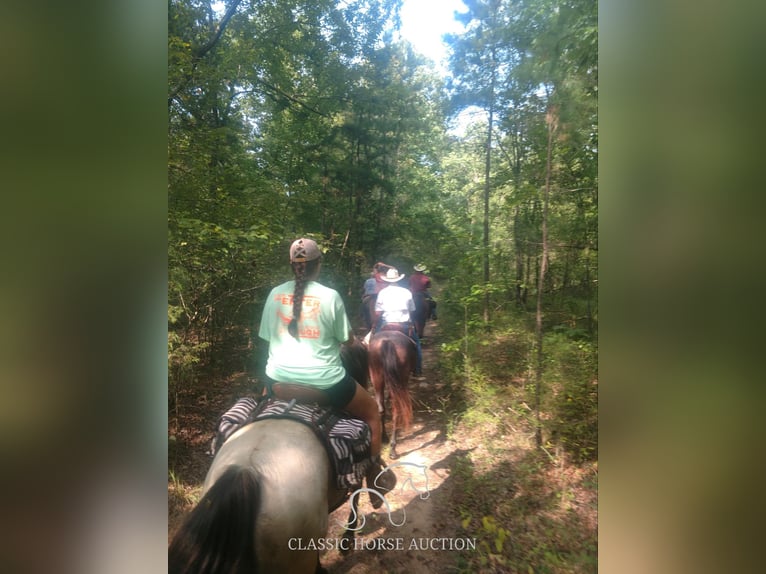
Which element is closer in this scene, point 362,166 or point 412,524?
point 412,524

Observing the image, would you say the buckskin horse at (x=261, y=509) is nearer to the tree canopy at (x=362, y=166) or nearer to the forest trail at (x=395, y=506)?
the forest trail at (x=395, y=506)

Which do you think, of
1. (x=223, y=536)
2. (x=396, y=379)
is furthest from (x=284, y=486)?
(x=396, y=379)

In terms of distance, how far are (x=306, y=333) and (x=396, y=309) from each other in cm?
54

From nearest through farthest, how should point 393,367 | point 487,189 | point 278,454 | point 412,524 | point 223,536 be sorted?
point 223,536
point 278,454
point 412,524
point 487,189
point 393,367

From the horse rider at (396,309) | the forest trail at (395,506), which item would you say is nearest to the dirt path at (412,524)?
the forest trail at (395,506)

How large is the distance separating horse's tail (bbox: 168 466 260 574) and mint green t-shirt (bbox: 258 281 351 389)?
516mm

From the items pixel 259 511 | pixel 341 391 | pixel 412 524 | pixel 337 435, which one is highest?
pixel 341 391

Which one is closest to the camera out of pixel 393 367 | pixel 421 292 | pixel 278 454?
pixel 278 454

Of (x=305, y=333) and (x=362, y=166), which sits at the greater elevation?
(x=362, y=166)

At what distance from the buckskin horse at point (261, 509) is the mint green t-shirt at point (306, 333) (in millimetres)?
274

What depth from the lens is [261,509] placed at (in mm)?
1255

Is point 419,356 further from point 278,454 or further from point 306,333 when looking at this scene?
point 278,454
